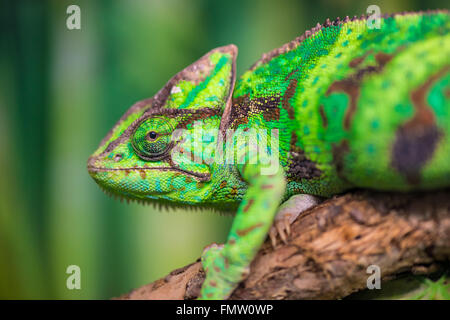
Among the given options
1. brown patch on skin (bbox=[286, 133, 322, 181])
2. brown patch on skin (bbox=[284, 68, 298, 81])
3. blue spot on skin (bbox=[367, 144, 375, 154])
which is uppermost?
brown patch on skin (bbox=[284, 68, 298, 81])

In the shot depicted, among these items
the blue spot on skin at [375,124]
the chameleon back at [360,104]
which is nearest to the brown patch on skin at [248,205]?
the chameleon back at [360,104]

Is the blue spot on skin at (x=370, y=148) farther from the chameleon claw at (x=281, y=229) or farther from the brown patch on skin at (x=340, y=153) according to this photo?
the chameleon claw at (x=281, y=229)

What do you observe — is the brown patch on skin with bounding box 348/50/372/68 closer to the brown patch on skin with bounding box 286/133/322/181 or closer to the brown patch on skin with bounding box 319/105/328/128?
the brown patch on skin with bounding box 319/105/328/128

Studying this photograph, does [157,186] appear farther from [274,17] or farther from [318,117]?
[274,17]

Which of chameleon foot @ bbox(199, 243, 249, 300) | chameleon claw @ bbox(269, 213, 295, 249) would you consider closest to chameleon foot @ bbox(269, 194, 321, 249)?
chameleon claw @ bbox(269, 213, 295, 249)

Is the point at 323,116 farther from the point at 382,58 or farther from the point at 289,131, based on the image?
the point at 382,58

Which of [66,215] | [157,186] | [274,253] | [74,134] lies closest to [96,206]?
[66,215]

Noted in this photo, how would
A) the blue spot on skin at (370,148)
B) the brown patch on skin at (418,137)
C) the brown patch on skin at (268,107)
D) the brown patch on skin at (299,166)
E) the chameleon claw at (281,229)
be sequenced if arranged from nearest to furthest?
1. the brown patch on skin at (418,137)
2. the blue spot on skin at (370,148)
3. the chameleon claw at (281,229)
4. the brown patch on skin at (299,166)
5. the brown patch on skin at (268,107)
